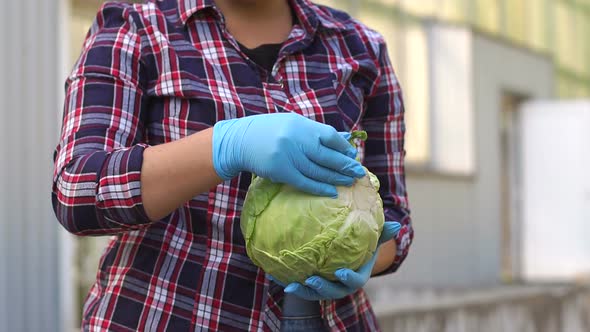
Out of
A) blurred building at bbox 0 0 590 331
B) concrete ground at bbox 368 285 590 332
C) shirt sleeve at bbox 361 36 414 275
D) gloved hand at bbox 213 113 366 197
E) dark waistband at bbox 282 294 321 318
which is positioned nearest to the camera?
gloved hand at bbox 213 113 366 197

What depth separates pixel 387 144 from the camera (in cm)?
236

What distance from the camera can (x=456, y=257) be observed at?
1098cm

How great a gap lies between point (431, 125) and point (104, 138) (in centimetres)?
906

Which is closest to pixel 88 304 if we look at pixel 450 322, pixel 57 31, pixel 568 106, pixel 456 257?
pixel 57 31

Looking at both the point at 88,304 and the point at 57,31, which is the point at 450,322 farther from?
the point at 88,304

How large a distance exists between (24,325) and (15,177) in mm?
869

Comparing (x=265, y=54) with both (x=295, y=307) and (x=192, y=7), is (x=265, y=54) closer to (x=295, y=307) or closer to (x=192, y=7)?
(x=192, y=7)

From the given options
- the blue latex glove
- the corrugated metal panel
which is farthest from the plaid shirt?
the corrugated metal panel

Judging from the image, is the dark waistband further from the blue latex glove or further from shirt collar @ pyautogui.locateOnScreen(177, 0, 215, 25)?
shirt collar @ pyautogui.locateOnScreen(177, 0, 215, 25)

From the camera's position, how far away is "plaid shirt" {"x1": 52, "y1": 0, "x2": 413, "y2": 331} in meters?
1.89

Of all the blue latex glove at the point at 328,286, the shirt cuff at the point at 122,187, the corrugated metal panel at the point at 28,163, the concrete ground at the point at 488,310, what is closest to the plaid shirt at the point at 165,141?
the shirt cuff at the point at 122,187

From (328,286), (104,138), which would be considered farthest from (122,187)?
(328,286)

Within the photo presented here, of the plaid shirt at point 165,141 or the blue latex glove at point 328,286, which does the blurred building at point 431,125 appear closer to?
the plaid shirt at point 165,141

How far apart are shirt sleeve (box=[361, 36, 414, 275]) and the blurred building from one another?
11.3 ft
